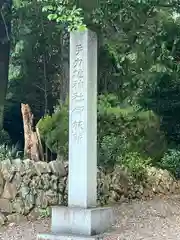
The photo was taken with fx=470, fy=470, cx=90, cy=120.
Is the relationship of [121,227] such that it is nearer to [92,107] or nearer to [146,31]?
[92,107]

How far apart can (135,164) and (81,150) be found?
158 inches

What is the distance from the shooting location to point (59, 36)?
15.9 metres

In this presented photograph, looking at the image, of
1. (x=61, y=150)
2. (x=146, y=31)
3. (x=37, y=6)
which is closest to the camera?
(x=61, y=150)

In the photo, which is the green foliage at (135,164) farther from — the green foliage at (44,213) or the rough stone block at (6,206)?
the rough stone block at (6,206)

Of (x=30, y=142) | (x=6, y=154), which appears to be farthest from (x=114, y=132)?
(x=6, y=154)

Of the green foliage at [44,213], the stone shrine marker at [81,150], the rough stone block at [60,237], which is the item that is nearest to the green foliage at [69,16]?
the stone shrine marker at [81,150]

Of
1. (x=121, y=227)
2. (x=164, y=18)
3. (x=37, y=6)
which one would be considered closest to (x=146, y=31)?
(x=164, y=18)

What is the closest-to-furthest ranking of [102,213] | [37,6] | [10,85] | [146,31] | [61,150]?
[102,213] < [61,150] < [146,31] < [37,6] < [10,85]

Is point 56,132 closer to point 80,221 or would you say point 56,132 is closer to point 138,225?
point 138,225

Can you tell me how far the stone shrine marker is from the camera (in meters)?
7.58

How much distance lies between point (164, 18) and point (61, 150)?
182 inches

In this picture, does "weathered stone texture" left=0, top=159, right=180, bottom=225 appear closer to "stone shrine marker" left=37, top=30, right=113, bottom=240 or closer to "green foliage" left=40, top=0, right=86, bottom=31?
"stone shrine marker" left=37, top=30, right=113, bottom=240

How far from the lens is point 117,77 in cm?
1534

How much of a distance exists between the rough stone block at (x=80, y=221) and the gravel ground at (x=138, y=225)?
0.25m
